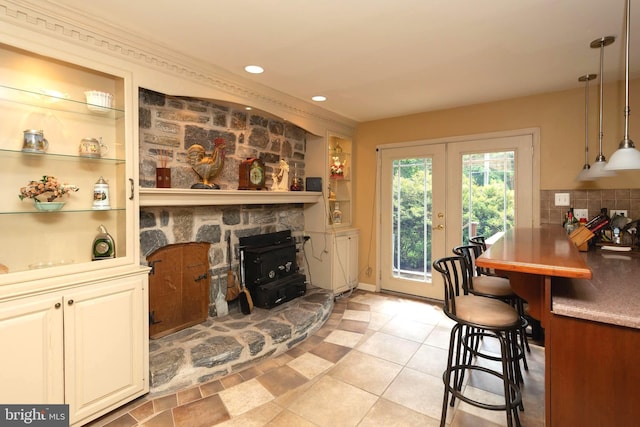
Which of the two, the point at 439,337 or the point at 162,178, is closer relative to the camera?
the point at 162,178

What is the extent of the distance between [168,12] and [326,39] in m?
0.99

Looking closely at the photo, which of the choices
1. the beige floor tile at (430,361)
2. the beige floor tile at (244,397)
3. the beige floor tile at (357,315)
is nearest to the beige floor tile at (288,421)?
the beige floor tile at (244,397)

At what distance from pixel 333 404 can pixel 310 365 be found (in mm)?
505

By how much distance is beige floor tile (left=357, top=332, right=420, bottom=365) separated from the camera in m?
2.68

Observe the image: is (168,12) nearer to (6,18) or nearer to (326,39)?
(6,18)

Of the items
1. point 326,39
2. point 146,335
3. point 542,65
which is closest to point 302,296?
point 146,335

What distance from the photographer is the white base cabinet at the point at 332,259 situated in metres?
4.07

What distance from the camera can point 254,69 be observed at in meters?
2.68

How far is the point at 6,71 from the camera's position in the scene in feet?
5.80

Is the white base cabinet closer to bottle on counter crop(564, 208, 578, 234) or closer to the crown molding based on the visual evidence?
the crown molding

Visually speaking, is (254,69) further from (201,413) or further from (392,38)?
(201,413)

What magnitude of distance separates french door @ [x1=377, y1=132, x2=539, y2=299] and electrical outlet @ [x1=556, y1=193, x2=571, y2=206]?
0.20m

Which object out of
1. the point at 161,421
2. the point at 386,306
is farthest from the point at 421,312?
the point at 161,421

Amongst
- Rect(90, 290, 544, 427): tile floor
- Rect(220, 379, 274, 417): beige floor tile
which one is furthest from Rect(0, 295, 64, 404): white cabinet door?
Rect(220, 379, 274, 417): beige floor tile
